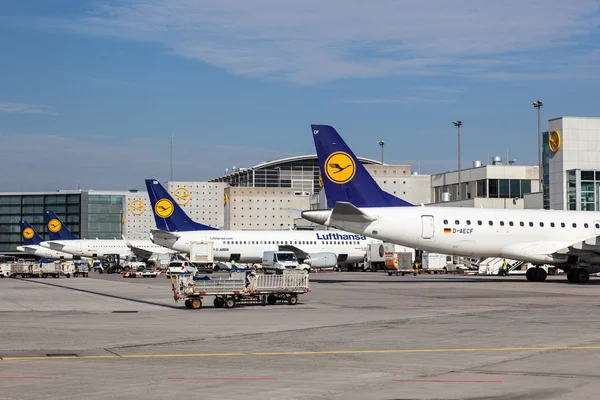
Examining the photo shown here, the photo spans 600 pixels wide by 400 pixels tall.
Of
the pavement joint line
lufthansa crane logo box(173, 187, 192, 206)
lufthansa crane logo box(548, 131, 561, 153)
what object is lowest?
the pavement joint line

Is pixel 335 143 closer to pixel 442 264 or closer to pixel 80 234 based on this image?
pixel 442 264

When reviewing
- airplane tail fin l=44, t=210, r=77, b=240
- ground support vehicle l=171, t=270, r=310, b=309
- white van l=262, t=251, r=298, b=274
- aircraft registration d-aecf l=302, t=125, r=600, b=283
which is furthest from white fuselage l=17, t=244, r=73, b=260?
ground support vehicle l=171, t=270, r=310, b=309

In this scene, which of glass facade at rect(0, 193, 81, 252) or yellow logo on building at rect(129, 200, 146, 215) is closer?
yellow logo on building at rect(129, 200, 146, 215)

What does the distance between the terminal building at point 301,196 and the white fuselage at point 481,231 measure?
2270cm

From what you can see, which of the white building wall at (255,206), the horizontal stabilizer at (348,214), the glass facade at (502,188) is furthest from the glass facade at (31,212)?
the horizontal stabilizer at (348,214)

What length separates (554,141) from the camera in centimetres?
7344

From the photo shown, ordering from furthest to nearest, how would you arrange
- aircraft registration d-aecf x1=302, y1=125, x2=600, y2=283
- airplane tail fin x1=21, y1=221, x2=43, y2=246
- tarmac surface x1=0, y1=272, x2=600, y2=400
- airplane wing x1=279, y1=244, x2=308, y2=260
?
airplane tail fin x1=21, y1=221, x2=43, y2=246 → airplane wing x1=279, y1=244, x2=308, y2=260 → aircraft registration d-aecf x1=302, y1=125, x2=600, y2=283 → tarmac surface x1=0, y1=272, x2=600, y2=400

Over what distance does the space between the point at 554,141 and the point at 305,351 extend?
202 feet

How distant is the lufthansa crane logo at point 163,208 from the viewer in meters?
80.7

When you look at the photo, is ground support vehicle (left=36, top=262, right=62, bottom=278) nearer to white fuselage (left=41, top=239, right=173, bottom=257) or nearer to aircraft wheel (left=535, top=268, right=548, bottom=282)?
white fuselage (left=41, top=239, right=173, bottom=257)

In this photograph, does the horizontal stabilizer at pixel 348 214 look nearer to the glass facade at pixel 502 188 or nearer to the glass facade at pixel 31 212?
the glass facade at pixel 502 188

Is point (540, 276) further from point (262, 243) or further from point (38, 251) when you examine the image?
point (38, 251)

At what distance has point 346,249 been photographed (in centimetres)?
8688

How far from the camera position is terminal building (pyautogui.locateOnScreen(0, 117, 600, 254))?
2874 inches
